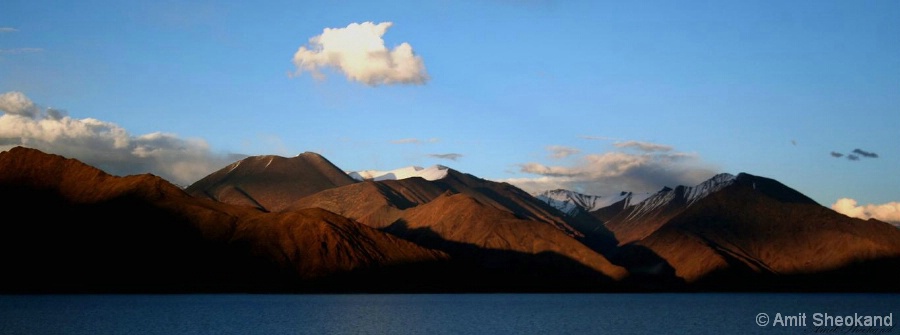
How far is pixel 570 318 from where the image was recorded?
15988 centimetres

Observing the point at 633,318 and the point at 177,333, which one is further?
the point at 633,318

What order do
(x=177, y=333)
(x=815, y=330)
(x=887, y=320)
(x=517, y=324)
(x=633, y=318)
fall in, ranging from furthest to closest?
(x=633, y=318)
(x=887, y=320)
(x=517, y=324)
(x=815, y=330)
(x=177, y=333)

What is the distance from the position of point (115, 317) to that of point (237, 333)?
33559mm

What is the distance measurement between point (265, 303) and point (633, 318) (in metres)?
71.8

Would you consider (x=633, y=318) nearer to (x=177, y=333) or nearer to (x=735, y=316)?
(x=735, y=316)

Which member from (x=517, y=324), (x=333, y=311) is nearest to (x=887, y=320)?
(x=517, y=324)

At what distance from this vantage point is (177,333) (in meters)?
117

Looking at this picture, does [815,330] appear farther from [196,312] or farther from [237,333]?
[196,312]

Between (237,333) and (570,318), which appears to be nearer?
(237,333)

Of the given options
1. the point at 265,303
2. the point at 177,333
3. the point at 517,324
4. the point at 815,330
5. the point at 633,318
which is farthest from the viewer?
the point at 265,303

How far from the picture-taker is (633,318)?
16375cm

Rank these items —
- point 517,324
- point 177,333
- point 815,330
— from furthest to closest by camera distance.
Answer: point 517,324, point 815,330, point 177,333

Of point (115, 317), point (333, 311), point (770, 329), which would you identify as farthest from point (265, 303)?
point (770, 329)

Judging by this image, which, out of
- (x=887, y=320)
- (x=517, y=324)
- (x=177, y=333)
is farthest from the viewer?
(x=887, y=320)
